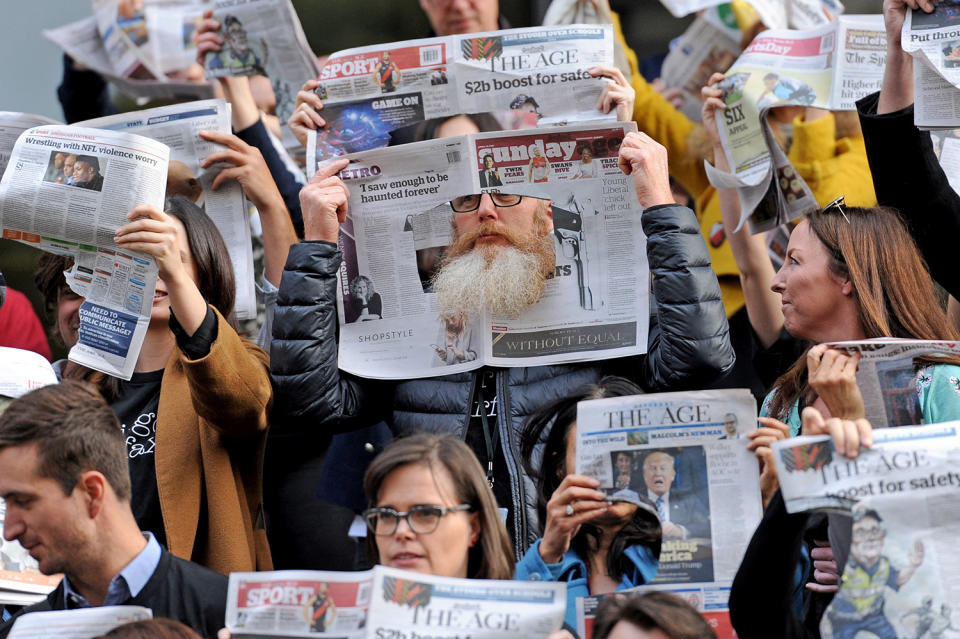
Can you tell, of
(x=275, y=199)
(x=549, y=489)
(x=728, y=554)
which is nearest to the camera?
(x=728, y=554)

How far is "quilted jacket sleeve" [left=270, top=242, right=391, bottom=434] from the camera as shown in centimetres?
410

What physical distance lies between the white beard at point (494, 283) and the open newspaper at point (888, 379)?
118 cm

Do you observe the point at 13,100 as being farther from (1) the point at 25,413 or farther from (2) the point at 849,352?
(2) the point at 849,352

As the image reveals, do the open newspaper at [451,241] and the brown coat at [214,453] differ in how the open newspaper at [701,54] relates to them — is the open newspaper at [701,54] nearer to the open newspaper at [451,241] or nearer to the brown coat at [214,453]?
the open newspaper at [451,241]

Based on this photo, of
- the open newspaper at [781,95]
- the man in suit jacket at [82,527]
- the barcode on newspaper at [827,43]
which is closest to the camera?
the man in suit jacket at [82,527]

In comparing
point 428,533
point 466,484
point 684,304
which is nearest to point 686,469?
point 466,484

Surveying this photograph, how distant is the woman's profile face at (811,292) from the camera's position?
403 cm

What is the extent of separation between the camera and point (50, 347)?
5.91 metres

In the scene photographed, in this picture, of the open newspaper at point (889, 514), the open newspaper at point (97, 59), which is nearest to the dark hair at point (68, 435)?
the open newspaper at point (889, 514)

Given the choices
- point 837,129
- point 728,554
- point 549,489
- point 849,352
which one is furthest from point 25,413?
point 837,129

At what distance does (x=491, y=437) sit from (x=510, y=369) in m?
0.22

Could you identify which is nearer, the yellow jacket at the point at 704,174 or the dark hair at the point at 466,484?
the dark hair at the point at 466,484

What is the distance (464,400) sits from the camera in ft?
13.7

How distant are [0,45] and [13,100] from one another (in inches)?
11.8
